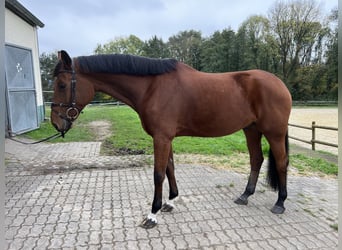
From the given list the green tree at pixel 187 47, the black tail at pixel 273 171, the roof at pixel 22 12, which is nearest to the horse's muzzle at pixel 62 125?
the black tail at pixel 273 171

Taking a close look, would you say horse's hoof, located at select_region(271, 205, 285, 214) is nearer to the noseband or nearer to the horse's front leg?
the horse's front leg

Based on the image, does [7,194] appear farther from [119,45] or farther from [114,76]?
[119,45]

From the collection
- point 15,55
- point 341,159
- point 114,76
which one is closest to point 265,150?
point 114,76

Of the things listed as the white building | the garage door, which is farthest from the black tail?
the white building

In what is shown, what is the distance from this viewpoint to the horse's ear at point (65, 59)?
8.02 ft

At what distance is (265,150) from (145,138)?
11.2 ft

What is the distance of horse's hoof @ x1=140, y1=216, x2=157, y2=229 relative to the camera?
264cm

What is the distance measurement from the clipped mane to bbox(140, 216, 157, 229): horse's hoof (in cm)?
149

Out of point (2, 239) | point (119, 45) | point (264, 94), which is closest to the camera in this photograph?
point (2, 239)

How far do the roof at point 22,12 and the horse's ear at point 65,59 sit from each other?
22.6ft

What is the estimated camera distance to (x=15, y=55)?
26.6 ft

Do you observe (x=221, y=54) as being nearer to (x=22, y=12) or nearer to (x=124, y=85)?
(x=22, y=12)

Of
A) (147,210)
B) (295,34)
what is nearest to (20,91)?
(147,210)

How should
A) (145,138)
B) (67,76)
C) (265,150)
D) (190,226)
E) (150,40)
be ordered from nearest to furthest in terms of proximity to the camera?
(67,76)
(190,226)
(265,150)
(145,138)
(150,40)
